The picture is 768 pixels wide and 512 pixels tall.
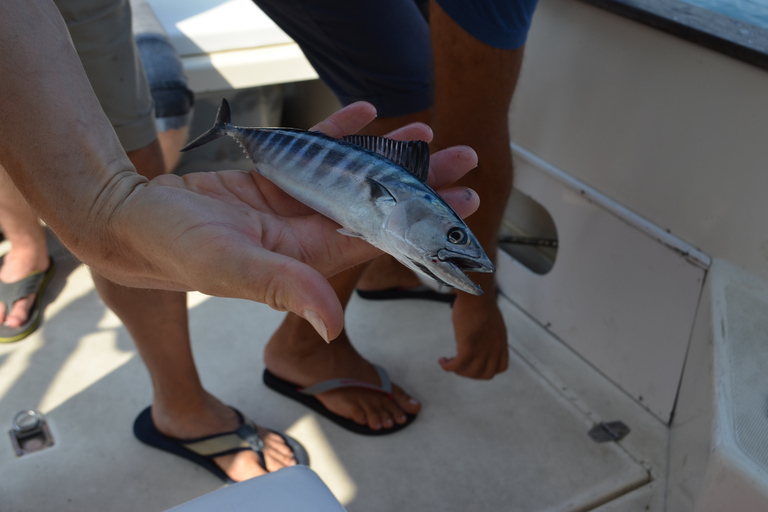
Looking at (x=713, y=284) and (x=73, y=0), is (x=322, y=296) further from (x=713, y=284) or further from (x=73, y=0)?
(x=713, y=284)

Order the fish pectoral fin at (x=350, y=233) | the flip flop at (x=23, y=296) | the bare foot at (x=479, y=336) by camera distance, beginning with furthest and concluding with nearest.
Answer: the flip flop at (x=23, y=296) → the bare foot at (x=479, y=336) → the fish pectoral fin at (x=350, y=233)

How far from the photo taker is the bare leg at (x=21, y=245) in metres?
2.10

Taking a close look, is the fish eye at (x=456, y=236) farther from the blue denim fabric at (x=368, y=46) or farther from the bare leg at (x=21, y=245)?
the bare leg at (x=21, y=245)

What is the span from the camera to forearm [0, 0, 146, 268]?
922mm

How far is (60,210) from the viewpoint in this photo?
0.94 meters

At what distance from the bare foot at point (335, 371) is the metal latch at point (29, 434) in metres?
0.62

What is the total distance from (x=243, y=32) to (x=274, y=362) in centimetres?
136

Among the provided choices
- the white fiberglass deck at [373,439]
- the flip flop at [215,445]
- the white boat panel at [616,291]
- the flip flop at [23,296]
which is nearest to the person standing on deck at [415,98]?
the white fiberglass deck at [373,439]

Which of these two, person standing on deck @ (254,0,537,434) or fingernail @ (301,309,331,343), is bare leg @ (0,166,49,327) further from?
fingernail @ (301,309,331,343)

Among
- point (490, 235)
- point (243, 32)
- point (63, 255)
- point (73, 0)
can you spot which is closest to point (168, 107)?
point (243, 32)

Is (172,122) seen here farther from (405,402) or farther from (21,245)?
(405,402)

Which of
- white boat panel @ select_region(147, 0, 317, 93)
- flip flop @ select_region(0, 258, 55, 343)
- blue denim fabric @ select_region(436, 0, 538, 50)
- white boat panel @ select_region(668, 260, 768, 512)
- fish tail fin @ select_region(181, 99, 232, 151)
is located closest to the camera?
white boat panel @ select_region(668, 260, 768, 512)

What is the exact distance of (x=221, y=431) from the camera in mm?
1655

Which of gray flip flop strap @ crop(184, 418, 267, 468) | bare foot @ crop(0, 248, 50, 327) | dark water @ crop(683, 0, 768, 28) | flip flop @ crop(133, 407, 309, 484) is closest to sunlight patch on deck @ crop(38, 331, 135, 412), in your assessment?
bare foot @ crop(0, 248, 50, 327)
